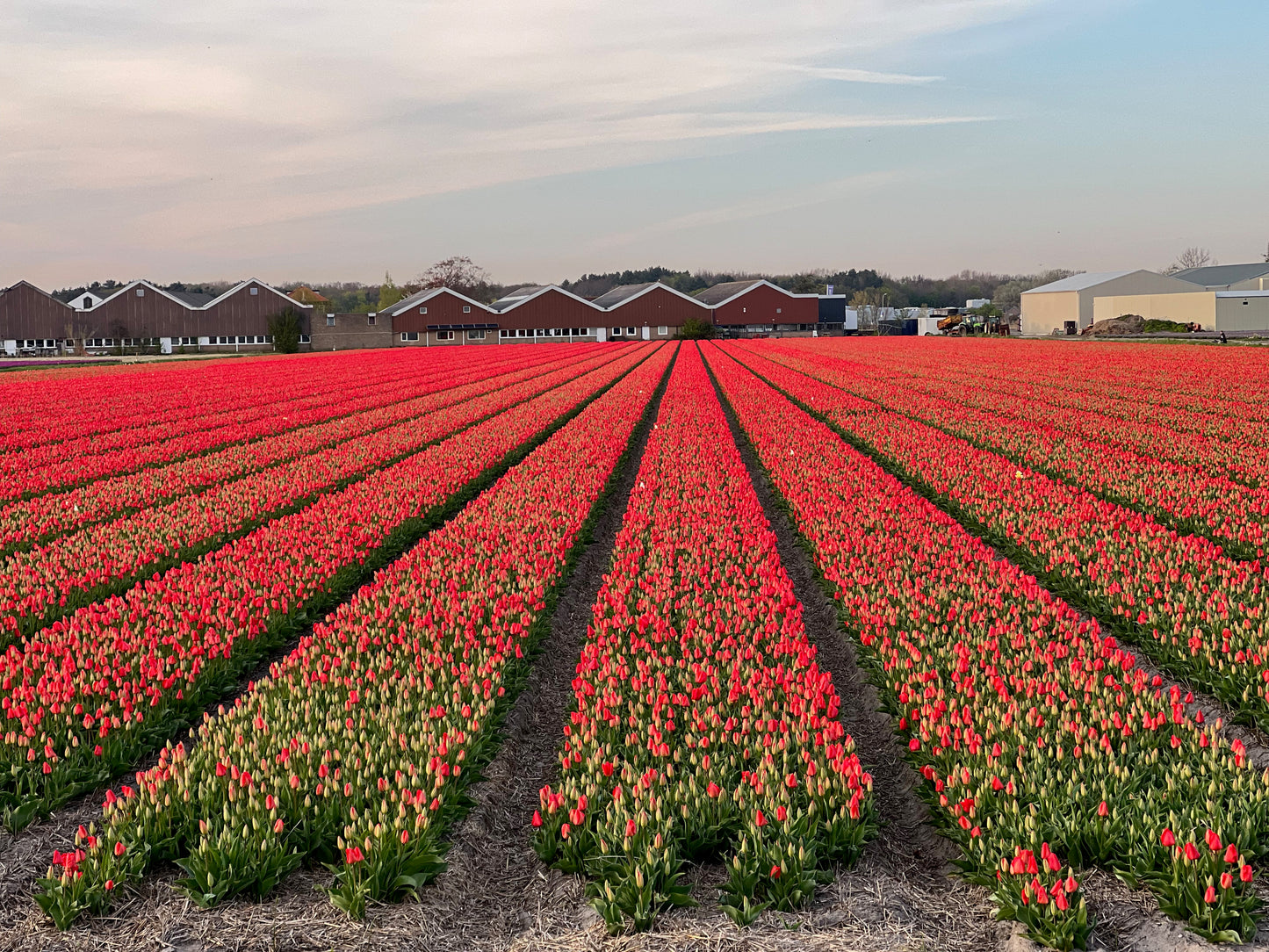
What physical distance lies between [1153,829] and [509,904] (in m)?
3.39

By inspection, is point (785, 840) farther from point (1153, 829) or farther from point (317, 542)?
point (317, 542)

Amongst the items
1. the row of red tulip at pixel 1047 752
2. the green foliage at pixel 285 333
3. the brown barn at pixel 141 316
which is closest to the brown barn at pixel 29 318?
the brown barn at pixel 141 316

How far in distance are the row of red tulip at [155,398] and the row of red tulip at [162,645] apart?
12314 millimetres

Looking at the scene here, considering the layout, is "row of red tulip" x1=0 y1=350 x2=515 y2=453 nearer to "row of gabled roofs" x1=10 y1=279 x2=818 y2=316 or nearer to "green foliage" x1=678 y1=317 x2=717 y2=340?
"row of gabled roofs" x1=10 y1=279 x2=818 y2=316

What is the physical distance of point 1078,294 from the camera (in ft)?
321

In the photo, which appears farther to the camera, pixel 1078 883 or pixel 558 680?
pixel 558 680

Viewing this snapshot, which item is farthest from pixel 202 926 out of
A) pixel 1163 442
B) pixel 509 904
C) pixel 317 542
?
pixel 1163 442

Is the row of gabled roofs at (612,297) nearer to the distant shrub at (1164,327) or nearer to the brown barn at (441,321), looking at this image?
the brown barn at (441,321)

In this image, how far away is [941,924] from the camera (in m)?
5.04

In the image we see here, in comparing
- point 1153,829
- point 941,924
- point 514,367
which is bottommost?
point 941,924

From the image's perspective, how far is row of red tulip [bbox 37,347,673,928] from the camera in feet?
17.2

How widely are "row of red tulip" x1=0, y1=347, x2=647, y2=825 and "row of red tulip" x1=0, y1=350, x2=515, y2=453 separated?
485 inches

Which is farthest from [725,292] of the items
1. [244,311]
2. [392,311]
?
[244,311]

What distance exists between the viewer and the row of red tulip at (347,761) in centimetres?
524
